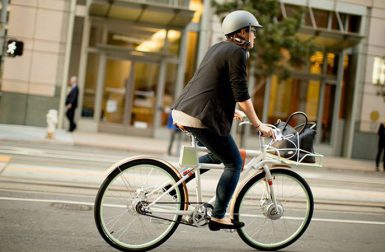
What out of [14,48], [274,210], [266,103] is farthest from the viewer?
[266,103]

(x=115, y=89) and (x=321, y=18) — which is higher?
(x=321, y=18)

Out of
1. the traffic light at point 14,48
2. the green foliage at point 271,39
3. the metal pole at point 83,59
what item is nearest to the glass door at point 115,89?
the metal pole at point 83,59

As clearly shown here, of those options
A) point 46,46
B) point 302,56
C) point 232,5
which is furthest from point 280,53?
point 46,46

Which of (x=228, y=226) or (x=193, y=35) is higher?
(x=193, y=35)

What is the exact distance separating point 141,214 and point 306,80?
20721 mm

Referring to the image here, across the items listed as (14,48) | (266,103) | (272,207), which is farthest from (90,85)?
(272,207)

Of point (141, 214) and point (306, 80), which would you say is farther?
point (306, 80)

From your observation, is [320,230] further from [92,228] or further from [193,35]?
[193,35]

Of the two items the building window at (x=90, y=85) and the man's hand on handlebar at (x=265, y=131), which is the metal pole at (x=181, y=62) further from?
the man's hand on handlebar at (x=265, y=131)

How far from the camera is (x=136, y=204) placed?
480 centimetres

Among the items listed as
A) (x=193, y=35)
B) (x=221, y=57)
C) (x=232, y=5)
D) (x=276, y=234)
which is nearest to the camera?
(x=221, y=57)

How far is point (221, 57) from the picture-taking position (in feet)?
15.5

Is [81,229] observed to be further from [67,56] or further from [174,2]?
[67,56]

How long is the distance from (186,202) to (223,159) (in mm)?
481
